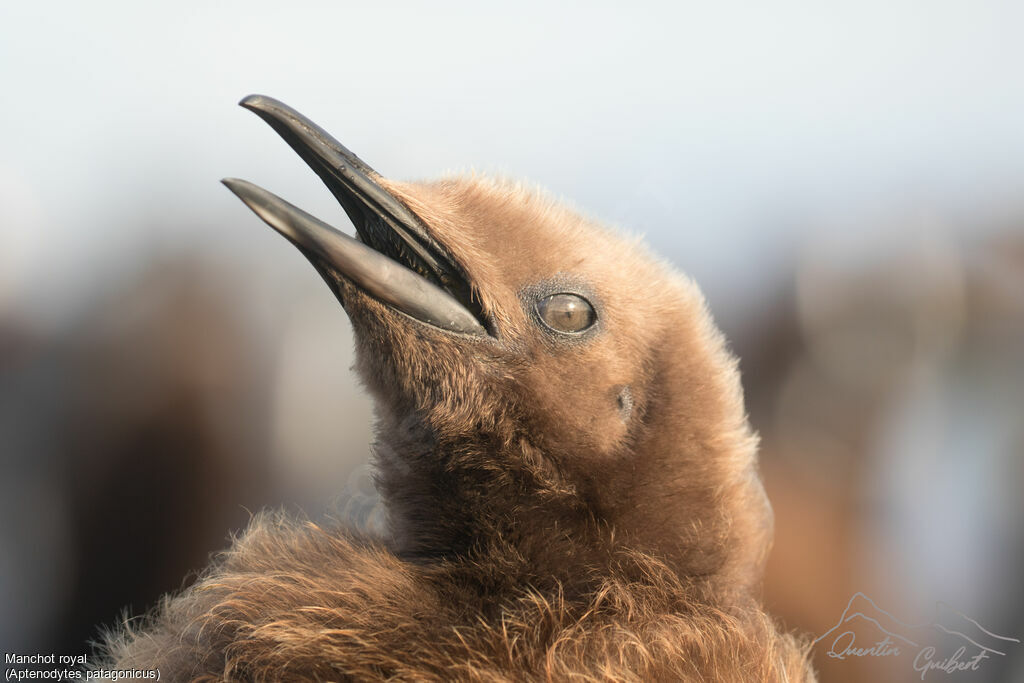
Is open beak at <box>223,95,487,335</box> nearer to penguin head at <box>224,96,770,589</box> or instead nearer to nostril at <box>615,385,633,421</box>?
penguin head at <box>224,96,770,589</box>

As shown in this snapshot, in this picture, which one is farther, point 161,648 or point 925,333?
point 925,333

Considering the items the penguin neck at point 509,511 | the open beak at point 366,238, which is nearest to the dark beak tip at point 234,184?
the open beak at point 366,238

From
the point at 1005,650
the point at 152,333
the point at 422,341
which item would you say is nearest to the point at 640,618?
the point at 422,341

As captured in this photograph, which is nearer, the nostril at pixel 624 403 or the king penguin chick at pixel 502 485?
the king penguin chick at pixel 502 485

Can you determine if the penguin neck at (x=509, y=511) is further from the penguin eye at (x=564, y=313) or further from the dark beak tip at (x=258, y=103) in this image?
the dark beak tip at (x=258, y=103)

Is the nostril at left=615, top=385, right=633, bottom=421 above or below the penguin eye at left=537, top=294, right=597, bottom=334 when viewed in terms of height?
below

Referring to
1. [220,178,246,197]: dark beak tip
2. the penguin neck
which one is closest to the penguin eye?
the penguin neck

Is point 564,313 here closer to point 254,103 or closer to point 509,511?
point 509,511

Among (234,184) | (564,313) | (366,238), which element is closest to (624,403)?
(564,313)

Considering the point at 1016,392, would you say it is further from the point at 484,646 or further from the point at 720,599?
the point at 484,646
